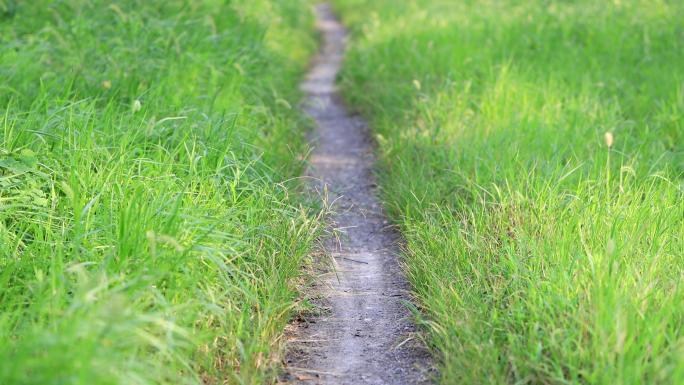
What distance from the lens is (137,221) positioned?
3402 mm

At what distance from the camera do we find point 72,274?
3.24m

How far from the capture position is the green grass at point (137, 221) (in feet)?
9.03

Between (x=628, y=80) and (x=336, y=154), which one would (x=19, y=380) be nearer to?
(x=336, y=154)

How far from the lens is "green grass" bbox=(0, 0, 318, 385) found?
9.03 ft

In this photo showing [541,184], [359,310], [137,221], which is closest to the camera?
[137,221]

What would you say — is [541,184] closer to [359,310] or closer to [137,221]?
[359,310]

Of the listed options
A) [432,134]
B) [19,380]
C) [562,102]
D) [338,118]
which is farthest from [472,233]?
[338,118]

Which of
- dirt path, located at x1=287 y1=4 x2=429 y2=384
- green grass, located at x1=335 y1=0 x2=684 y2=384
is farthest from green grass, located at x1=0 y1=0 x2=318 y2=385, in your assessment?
green grass, located at x1=335 y1=0 x2=684 y2=384

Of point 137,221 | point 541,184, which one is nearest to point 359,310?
point 137,221

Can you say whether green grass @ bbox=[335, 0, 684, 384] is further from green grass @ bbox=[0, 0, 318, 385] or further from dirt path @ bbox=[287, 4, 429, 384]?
green grass @ bbox=[0, 0, 318, 385]

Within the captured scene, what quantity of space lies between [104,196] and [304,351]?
116 centimetres

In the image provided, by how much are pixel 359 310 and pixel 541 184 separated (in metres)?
1.32

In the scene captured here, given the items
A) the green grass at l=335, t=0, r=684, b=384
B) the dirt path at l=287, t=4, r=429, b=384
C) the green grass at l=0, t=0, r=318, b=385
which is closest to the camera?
the green grass at l=0, t=0, r=318, b=385

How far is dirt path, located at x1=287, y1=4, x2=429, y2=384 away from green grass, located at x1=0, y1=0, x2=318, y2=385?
21cm
